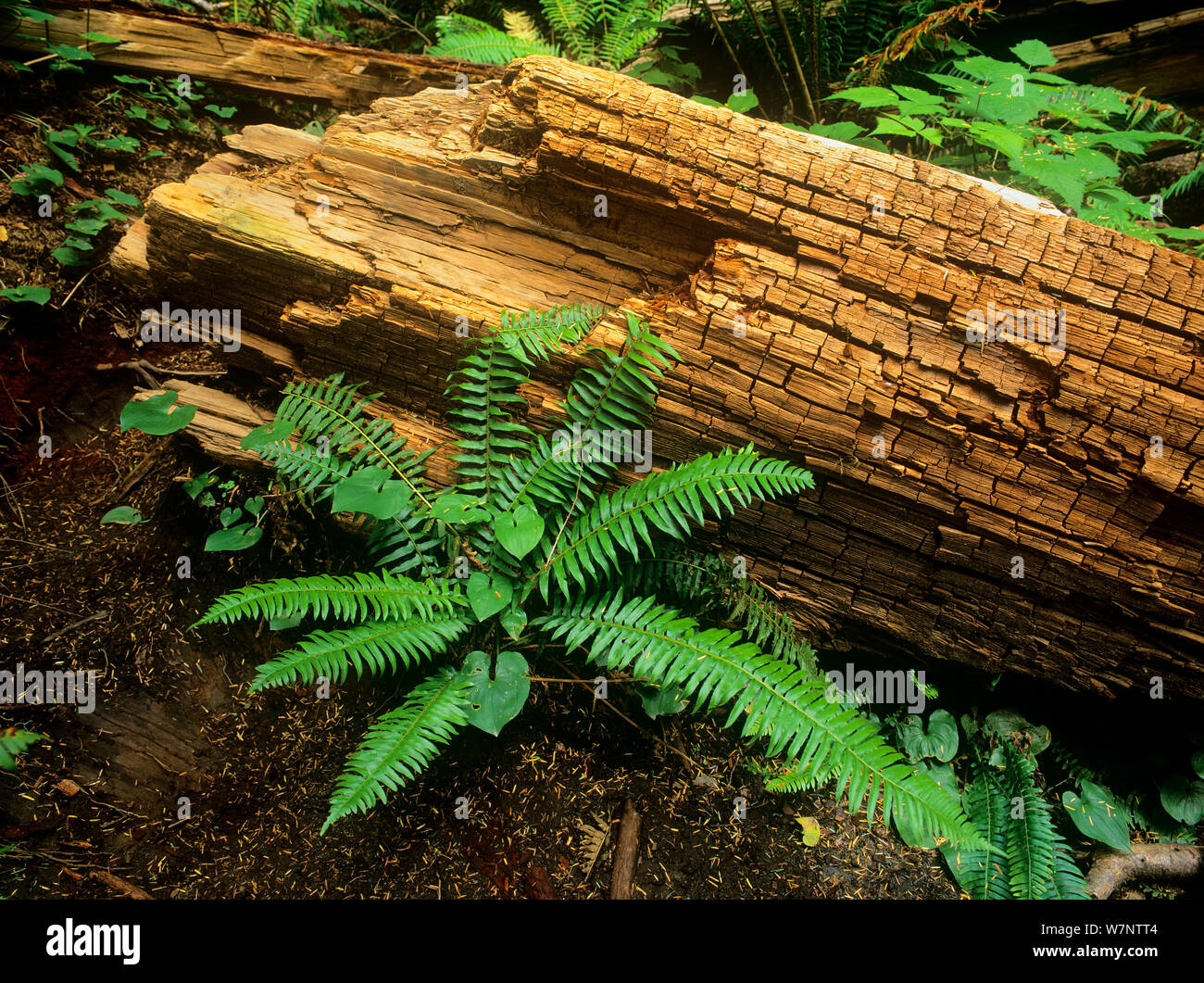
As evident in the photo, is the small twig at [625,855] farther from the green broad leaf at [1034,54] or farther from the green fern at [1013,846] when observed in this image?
the green broad leaf at [1034,54]

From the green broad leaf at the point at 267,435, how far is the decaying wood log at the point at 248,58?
118 inches

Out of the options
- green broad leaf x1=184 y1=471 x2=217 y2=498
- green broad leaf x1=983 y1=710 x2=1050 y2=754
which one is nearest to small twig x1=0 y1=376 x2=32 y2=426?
green broad leaf x1=184 y1=471 x2=217 y2=498

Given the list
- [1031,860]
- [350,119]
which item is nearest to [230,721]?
[350,119]

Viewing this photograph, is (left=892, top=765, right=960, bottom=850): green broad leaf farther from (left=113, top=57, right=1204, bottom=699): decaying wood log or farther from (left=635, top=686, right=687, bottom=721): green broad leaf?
(left=635, top=686, right=687, bottom=721): green broad leaf

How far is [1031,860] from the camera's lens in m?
3.09

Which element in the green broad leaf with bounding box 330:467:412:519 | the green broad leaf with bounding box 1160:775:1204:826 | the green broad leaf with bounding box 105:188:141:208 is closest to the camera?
the green broad leaf with bounding box 330:467:412:519

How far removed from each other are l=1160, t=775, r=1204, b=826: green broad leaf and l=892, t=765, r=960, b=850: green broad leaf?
3.53 ft

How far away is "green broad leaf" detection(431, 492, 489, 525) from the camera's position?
110 inches

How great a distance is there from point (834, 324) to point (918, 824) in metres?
2.03

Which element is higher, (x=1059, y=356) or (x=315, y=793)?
(x=1059, y=356)
